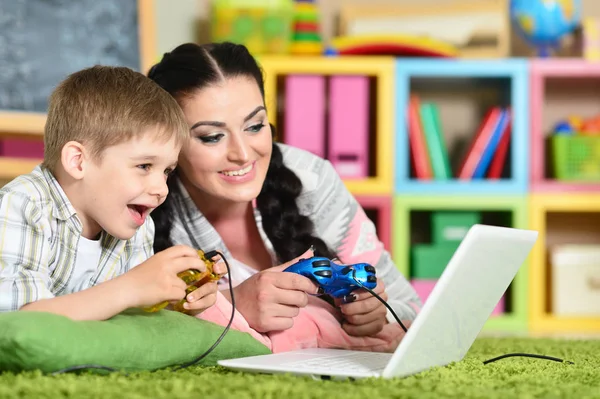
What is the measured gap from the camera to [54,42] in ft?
7.73

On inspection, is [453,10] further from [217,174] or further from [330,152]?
[217,174]

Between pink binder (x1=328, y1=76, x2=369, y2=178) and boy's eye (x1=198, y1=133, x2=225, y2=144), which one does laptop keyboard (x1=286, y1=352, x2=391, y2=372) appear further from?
pink binder (x1=328, y1=76, x2=369, y2=178)

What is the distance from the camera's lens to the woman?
56.5 inches

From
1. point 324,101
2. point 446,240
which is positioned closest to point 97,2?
point 324,101

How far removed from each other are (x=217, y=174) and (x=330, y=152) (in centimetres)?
115

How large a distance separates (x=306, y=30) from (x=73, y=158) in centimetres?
169

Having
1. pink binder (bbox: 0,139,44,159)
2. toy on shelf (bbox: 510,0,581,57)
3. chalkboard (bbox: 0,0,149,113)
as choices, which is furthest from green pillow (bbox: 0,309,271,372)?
toy on shelf (bbox: 510,0,581,57)

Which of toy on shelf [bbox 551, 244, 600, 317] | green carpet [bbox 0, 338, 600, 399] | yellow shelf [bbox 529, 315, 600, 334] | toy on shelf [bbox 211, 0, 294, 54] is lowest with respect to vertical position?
yellow shelf [bbox 529, 315, 600, 334]

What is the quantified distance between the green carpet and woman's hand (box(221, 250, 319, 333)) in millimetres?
269

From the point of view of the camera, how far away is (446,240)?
9.09ft

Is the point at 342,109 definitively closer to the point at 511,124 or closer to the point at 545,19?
the point at 511,124

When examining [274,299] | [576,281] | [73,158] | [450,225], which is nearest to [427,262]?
[450,225]

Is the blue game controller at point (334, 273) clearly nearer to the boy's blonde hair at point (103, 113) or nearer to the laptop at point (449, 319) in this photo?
the laptop at point (449, 319)

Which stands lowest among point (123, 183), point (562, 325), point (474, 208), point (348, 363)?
point (562, 325)
